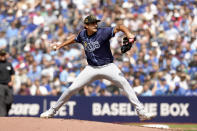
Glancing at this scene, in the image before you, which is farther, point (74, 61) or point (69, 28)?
point (69, 28)

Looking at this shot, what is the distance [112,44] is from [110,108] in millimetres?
2580

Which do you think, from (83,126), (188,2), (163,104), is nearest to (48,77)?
(163,104)

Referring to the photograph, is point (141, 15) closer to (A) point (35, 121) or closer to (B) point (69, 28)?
(B) point (69, 28)

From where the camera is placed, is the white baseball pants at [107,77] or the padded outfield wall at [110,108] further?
the padded outfield wall at [110,108]

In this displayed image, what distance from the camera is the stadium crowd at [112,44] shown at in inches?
631

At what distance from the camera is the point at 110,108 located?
15609 mm

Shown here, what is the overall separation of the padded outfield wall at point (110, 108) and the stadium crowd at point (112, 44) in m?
0.49

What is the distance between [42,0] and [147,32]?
4.13 meters

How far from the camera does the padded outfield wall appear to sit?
50.2 feet

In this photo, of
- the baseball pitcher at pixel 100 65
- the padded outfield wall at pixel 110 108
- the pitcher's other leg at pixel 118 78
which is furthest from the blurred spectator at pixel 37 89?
the pitcher's other leg at pixel 118 78

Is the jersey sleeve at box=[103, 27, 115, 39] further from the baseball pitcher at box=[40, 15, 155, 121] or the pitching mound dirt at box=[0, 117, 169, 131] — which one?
the pitching mound dirt at box=[0, 117, 169, 131]

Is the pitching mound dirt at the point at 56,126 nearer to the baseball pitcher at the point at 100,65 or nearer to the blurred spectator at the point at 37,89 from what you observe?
the baseball pitcher at the point at 100,65

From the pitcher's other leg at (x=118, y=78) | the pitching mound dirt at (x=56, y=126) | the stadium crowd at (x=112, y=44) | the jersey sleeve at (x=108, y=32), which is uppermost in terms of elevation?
the stadium crowd at (x=112, y=44)

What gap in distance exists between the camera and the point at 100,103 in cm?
1550
